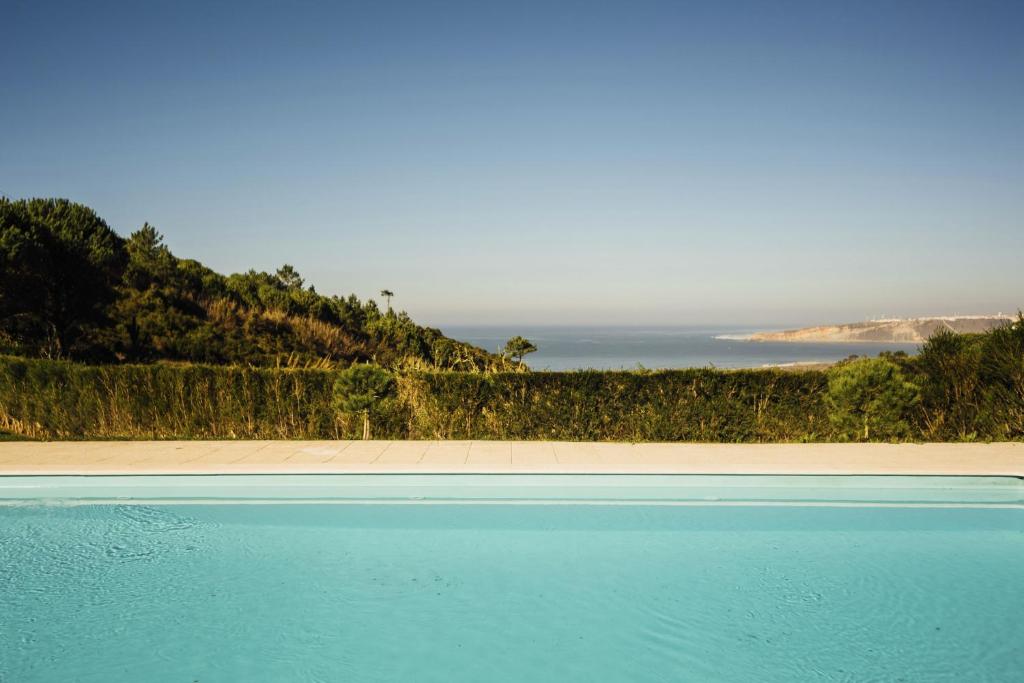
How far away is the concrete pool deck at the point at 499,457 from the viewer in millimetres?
6301

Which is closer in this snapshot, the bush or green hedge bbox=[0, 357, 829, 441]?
the bush

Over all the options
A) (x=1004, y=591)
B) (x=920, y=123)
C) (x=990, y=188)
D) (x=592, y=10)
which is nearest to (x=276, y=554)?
(x=1004, y=591)

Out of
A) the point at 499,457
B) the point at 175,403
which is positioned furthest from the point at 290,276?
the point at 499,457

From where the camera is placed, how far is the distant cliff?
33.1 feet

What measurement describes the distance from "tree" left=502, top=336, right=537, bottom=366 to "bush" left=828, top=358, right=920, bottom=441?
167 inches

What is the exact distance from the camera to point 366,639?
4039mm

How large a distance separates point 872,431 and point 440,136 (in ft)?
43.4

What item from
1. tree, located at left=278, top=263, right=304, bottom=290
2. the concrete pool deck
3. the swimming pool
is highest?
tree, located at left=278, top=263, right=304, bottom=290

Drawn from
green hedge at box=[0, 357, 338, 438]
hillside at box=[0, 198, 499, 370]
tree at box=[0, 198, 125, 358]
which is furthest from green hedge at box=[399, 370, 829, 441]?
tree at box=[0, 198, 125, 358]

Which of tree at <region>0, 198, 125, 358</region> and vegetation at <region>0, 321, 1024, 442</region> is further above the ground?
tree at <region>0, 198, 125, 358</region>

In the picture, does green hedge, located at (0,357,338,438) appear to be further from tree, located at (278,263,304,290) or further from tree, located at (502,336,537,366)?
tree, located at (278,263,304,290)

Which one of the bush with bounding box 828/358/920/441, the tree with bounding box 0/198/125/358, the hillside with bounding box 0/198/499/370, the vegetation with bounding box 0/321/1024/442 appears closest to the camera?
the bush with bounding box 828/358/920/441

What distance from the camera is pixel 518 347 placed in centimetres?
1097

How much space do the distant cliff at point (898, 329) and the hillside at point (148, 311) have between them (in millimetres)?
7267
